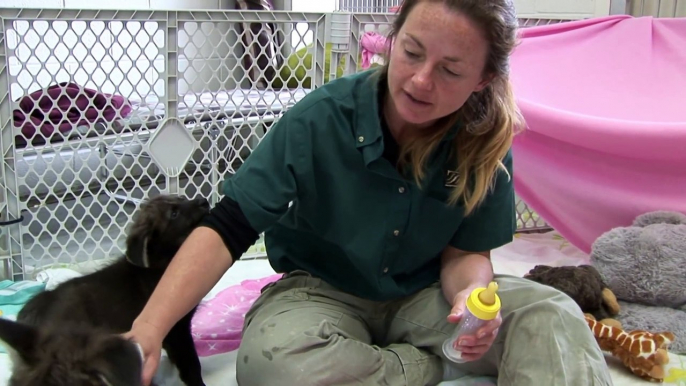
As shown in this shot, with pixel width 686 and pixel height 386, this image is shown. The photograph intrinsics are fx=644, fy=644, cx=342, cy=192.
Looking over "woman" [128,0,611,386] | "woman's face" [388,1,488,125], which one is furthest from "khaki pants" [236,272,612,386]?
"woman's face" [388,1,488,125]

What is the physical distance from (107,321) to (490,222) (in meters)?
0.77

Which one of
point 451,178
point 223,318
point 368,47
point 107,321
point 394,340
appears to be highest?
point 368,47

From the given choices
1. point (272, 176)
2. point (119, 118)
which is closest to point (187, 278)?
point (272, 176)

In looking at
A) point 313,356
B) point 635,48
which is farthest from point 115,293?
point 635,48

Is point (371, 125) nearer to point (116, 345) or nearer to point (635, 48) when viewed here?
point (116, 345)

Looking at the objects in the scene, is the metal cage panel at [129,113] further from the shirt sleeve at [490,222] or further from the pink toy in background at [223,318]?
the shirt sleeve at [490,222]

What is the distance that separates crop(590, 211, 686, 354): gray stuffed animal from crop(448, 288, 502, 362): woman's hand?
650mm

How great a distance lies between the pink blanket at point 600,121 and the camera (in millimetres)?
1812

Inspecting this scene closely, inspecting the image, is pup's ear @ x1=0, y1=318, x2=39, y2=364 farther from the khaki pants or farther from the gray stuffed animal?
the gray stuffed animal

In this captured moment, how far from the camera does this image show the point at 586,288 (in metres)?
1.55

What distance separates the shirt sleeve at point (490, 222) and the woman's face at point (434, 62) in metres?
0.24

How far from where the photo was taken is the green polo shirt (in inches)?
46.3

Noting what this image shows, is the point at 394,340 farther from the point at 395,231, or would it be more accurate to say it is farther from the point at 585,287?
the point at 585,287

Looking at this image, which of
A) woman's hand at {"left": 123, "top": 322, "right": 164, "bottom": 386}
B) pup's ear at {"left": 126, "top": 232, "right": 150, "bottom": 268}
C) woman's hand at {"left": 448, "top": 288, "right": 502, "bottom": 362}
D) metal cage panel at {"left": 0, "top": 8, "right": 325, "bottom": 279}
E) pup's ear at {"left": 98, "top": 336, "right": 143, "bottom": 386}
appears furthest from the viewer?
metal cage panel at {"left": 0, "top": 8, "right": 325, "bottom": 279}
